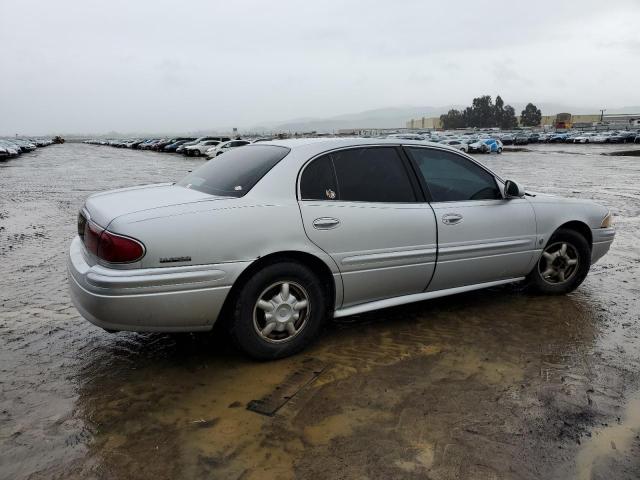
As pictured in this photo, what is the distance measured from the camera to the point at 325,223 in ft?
11.9

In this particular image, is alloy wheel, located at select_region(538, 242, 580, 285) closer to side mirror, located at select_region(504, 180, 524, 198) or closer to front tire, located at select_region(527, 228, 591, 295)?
front tire, located at select_region(527, 228, 591, 295)

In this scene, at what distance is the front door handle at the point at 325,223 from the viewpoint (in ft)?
11.8

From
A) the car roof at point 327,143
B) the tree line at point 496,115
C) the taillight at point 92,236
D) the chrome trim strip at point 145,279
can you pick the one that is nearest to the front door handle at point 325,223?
the car roof at point 327,143

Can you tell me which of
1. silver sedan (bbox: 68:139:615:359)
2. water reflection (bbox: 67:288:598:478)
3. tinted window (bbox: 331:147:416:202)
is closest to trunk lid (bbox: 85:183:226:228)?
silver sedan (bbox: 68:139:615:359)

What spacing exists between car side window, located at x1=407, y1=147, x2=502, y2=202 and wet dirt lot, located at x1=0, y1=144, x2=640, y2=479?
3.54ft

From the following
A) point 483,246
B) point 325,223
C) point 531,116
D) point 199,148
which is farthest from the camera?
point 531,116

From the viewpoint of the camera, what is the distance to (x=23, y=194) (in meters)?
15.3

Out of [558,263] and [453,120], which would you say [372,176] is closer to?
[558,263]

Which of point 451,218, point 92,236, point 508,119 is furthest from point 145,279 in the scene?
point 508,119

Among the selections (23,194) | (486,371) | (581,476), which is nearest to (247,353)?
(486,371)

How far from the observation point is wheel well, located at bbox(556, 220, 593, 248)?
502 centimetres

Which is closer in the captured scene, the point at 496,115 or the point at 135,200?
the point at 135,200

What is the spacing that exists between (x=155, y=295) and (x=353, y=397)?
1.38 metres

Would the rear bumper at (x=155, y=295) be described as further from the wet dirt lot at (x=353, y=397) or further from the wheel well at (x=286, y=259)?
the wet dirt lot at (x=353, y=397)
